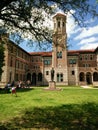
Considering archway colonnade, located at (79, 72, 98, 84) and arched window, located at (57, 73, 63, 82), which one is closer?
arched window, located at (57, 73, 63, 82)

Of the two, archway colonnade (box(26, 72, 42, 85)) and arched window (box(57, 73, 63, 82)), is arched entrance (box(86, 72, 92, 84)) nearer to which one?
arched window (box(57, 73, 63, 82))

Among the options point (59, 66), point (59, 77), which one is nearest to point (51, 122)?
point (59, 77)

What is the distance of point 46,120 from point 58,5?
6699 millimetres

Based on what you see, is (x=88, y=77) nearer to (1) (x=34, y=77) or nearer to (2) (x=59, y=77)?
(2) (x=59, y=77)

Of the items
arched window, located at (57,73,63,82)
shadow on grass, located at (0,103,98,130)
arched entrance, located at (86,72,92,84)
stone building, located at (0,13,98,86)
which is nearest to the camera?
shadow on grass, located at (0,103,98,130)

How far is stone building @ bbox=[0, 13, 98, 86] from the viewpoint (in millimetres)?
50622

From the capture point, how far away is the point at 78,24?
11281mm

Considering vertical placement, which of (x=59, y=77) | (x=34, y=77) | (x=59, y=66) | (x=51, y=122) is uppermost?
(x=59, y=66)

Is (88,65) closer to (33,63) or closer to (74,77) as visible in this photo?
(74,77)

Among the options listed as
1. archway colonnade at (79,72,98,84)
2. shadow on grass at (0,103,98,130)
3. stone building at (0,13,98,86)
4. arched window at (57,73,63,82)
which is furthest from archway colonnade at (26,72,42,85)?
shadow on grass at (0,103,98,130)

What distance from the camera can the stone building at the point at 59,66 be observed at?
5062cm

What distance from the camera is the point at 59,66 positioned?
173ft

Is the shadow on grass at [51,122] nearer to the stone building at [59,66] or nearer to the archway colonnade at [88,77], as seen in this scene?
the stone building at [59,66]

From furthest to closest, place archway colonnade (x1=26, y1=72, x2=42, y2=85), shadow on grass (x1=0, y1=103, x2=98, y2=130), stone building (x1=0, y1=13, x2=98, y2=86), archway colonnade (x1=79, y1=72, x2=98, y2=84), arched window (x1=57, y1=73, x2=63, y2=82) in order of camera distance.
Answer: archway colonnade (x1=26, y1=72, x2=42, y2=85), archway colonnade (x1=79, y1=72, x2=98, y2=84), arched window (x1=57, y1=73, x2=63, y2=82), stone building (x1=0, y1=13, x2=98, y2=86), shadow on grass (x1=0, y1=103, x2=98, y2=130)
